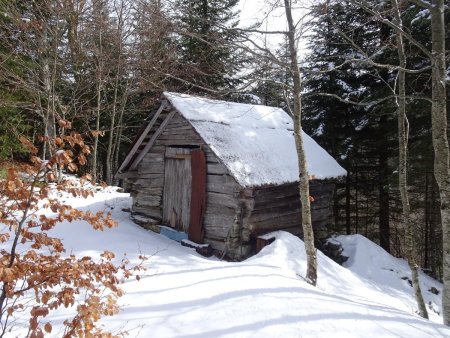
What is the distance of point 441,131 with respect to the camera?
5.34 metres

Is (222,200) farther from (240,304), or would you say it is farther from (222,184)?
(240,304)

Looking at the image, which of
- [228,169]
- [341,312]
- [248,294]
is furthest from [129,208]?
[341,312]

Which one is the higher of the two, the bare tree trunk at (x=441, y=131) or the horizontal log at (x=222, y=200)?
the bare tree trunk at (x=441, y=131)

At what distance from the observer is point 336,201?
17.0 meters

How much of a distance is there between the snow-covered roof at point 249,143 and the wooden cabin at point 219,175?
0.12ft

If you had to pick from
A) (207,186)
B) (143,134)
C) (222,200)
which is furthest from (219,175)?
(143,134)

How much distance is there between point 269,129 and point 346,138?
18.4 feet

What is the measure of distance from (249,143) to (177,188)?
2.57 metres

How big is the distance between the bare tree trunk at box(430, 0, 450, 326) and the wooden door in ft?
20.9

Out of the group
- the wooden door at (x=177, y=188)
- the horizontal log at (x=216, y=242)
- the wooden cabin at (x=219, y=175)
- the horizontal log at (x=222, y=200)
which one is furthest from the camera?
the wooden door at (x=177, y=188)

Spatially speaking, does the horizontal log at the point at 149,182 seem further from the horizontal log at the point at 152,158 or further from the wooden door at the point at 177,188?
the horizontal log at the point at 152,158

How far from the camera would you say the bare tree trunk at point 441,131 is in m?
5.27

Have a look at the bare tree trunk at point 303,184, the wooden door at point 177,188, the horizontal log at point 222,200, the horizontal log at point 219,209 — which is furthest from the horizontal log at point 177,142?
the bare tree trunk at point 303,184

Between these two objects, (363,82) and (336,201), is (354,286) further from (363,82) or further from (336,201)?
(363,82)
